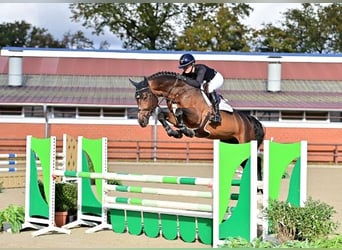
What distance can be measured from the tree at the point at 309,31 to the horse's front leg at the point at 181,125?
34778 millimetres

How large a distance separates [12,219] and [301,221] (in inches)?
138

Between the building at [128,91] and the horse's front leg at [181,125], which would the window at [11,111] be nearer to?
the building at [128,91]

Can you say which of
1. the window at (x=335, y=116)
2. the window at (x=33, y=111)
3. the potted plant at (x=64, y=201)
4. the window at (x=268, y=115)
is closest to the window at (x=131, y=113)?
the window at (x=33, y=111)

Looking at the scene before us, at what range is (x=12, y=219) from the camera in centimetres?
775

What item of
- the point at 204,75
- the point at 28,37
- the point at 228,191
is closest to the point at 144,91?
the point at 204,75

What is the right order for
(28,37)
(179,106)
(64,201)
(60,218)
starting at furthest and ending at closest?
(28,37) → (64,201) → (60,218) → (179,106)

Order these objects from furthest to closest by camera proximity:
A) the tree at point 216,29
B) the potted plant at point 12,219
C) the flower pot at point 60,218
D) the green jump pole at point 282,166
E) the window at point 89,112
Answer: the tree at point 216,29 < the window at point 89,112 < the flower pot at point 60,218 < the potted plant at point 12,219 < the green jump pole at point 282,166

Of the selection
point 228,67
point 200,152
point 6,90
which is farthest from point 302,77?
point 6,90

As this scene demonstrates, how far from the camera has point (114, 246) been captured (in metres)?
6.77

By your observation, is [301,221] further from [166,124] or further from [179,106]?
[179,106]

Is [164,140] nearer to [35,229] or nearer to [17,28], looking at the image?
[35,229]

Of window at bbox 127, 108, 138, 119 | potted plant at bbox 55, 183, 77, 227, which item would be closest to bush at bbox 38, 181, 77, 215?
potted plant at bbox 55, 183, 77, 227

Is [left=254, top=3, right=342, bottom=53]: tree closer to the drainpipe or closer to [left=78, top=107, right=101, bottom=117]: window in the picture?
the drainpipe

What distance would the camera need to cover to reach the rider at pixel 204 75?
25.2ft
